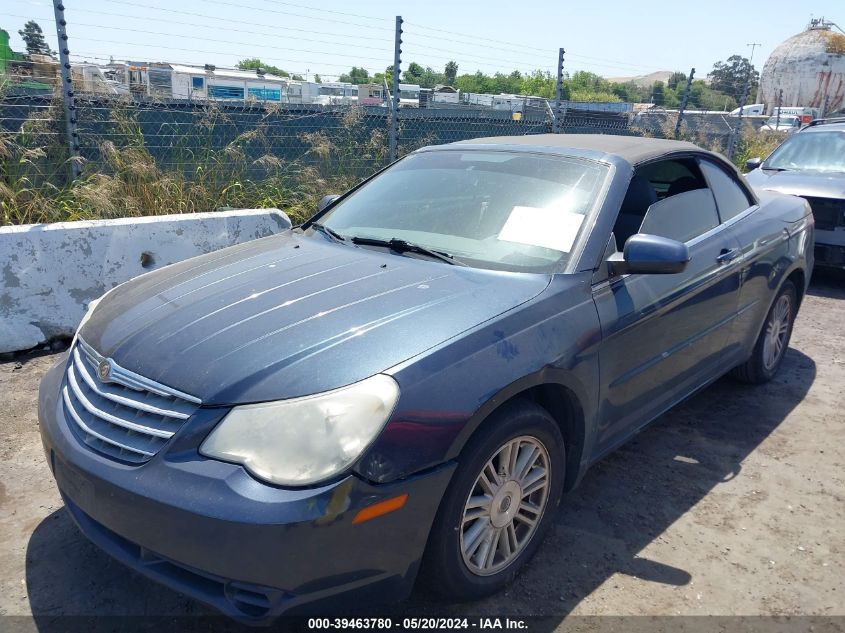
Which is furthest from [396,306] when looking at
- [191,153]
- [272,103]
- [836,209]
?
[836,209]

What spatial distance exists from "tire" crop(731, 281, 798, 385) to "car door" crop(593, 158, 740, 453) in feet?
2.38

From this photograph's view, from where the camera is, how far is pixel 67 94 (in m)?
6.01

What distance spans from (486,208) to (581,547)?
1.52 meters

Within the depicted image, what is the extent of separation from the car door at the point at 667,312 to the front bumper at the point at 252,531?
1127mm

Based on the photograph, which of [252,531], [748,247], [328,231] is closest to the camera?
[252,531]

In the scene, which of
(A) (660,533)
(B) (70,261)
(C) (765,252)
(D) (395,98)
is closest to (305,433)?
(A) (660,533)

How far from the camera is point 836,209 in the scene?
7188 millimetres

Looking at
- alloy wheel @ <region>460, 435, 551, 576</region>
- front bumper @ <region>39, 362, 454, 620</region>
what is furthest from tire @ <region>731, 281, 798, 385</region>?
front bumper @ <region>39, 362, 454, 620</region>

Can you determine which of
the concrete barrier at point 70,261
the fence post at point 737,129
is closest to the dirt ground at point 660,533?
the concrete barrier at point 70,261

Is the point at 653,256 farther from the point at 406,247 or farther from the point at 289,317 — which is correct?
the point at 289,317

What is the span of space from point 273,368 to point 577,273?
132 centimetres

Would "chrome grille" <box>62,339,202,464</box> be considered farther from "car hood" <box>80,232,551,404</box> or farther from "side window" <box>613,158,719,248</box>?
"side window" <box>613,158,719,248</box>

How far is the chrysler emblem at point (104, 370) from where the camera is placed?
2.42 m

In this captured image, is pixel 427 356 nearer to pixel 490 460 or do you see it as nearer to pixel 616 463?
pixel 490 460
